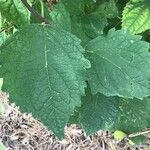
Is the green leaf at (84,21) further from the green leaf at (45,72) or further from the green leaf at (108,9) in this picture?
the green leaf at (45,72)

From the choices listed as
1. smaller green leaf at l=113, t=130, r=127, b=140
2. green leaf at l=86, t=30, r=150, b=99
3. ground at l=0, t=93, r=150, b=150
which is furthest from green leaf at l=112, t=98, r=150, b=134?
ground at l=0, t=93, r=150, b=150

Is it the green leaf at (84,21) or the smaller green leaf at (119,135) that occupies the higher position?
the green leaf at (84,21)

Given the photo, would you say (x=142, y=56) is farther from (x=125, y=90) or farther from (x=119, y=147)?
(x=119, y=147)

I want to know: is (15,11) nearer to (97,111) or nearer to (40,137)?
(97,111)

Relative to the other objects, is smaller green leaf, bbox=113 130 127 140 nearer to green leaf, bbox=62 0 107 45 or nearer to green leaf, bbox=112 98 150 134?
green leaf, bbox=112 98 150 134

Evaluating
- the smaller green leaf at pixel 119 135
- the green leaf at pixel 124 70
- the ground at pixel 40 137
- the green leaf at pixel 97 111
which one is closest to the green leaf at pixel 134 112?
the green leaf at pixel 97 111

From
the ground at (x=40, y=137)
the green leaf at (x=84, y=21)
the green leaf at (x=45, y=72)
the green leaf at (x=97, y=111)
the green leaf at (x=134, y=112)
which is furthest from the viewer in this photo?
the ground at (x=40, y=137)

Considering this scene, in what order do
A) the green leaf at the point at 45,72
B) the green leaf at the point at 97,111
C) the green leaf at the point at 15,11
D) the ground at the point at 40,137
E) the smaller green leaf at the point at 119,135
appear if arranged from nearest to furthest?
the green leaf at the point at 45,72 → the green leaf at the point at 15,11 → the green leaf at the point at 97,111 → the smaller green leaf at the point at 119,135 → the ground at the point at 40,137
